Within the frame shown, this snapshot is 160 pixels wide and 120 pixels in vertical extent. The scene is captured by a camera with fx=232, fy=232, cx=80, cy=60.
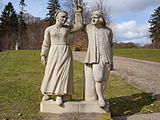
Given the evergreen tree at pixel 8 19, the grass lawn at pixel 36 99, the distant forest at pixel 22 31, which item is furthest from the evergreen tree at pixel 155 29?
the grass lawn at pixel 36 99

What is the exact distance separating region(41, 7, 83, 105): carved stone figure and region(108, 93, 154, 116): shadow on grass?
1772mm

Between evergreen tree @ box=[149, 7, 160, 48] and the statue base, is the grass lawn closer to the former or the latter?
the statue base

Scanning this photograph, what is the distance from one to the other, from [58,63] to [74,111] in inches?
47.1

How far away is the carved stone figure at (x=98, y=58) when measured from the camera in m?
5.46

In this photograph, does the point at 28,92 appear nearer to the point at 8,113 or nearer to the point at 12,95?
the point at 12,95

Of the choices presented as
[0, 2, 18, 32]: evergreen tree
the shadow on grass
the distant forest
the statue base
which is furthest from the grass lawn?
[0, 2, 18, 32]: evergreen tree

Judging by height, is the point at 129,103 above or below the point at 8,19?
below

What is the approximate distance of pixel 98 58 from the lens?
5.46m

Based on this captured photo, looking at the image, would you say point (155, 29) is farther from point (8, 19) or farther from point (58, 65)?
point (58, 65)

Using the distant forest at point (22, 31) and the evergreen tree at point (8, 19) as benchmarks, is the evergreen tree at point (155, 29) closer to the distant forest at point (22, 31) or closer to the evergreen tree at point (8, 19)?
the distant forest at point (22, 31)

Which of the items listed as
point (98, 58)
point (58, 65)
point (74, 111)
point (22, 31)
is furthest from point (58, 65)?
point (22, 31)

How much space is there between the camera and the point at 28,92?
9055 mm

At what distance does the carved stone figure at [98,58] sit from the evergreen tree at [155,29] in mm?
43784

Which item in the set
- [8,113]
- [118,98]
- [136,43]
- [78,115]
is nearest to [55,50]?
[78,115]
